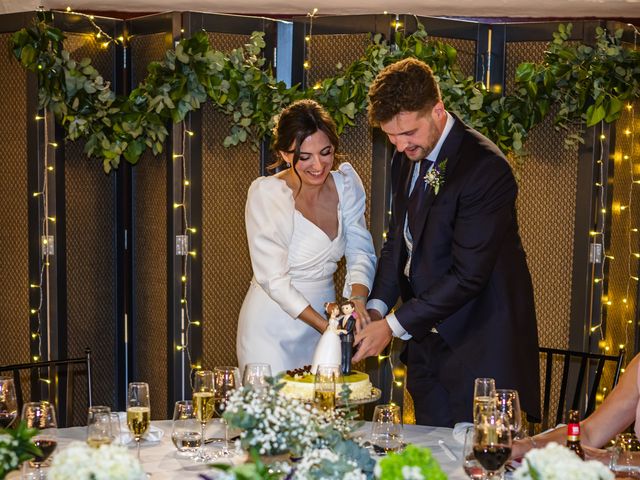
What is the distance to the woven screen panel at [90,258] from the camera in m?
5.20

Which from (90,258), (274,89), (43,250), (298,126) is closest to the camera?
(298,126)

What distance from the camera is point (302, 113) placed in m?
3.87

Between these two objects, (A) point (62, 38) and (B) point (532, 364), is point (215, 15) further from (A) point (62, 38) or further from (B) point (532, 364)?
(B) point (532, 364)

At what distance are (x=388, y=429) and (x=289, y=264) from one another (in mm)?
1719

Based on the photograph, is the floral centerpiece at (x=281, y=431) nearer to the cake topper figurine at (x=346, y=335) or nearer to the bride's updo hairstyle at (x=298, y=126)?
the cake topper figurine at (x=346, y=335)

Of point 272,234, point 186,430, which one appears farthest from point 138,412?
point 272,234

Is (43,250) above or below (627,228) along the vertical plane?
below

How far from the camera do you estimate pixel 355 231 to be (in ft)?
13.6

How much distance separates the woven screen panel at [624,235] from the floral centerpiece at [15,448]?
3743 mm

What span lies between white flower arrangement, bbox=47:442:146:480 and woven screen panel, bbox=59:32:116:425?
12.0 feet

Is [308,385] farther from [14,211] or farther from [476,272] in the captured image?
[14,211]

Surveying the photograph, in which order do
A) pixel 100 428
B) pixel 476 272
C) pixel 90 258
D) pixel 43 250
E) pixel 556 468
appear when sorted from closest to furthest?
pixel 556 468 < pixel 100 428 < pixel 476 272 < pixel 43 250 < pixel 90 258

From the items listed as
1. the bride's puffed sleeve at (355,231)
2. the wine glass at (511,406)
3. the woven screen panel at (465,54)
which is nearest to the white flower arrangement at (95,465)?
the wine glass at (511,406)

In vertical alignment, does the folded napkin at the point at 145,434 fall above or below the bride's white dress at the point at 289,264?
below
